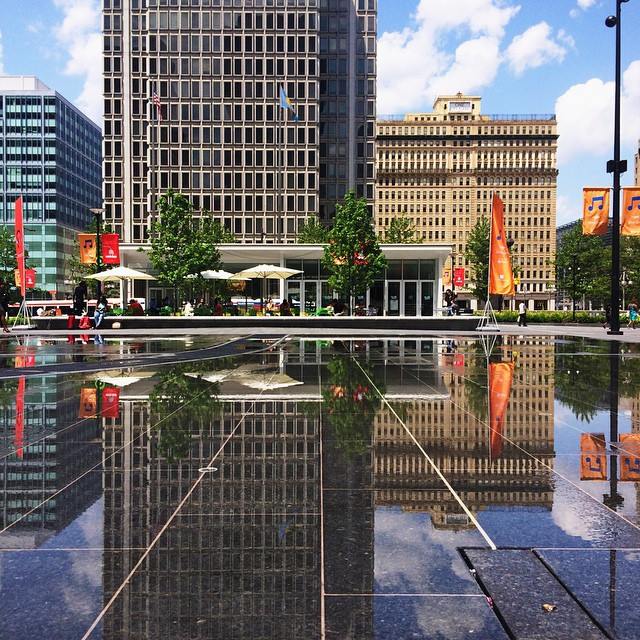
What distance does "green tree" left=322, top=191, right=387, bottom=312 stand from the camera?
43.5 m

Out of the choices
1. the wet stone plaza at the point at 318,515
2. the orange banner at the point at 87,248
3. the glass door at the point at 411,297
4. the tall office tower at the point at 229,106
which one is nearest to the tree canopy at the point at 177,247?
the orange banner at the point at 87,248

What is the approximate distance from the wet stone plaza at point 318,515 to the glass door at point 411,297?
37942 mm

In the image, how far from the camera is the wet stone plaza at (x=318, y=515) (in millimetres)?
3125

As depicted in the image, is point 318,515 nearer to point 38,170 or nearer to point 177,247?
point 177,247

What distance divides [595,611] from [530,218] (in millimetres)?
167431

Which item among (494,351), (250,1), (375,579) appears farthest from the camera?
(250,1)

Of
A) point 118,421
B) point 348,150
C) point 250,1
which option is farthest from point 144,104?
point 118,421

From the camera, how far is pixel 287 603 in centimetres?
327

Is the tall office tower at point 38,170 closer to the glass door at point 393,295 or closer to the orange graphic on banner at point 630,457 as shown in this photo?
the glass door at point 393,295

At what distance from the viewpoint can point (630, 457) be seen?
20.7 ft

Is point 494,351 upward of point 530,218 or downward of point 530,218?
downward

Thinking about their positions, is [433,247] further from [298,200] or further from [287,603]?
[298,200]

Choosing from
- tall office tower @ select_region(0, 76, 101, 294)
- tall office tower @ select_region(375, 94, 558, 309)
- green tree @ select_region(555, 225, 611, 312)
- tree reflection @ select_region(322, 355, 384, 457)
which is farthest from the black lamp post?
tall office tower @ select_region(375, 94, 558, 309)

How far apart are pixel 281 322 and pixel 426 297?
18.0 m
